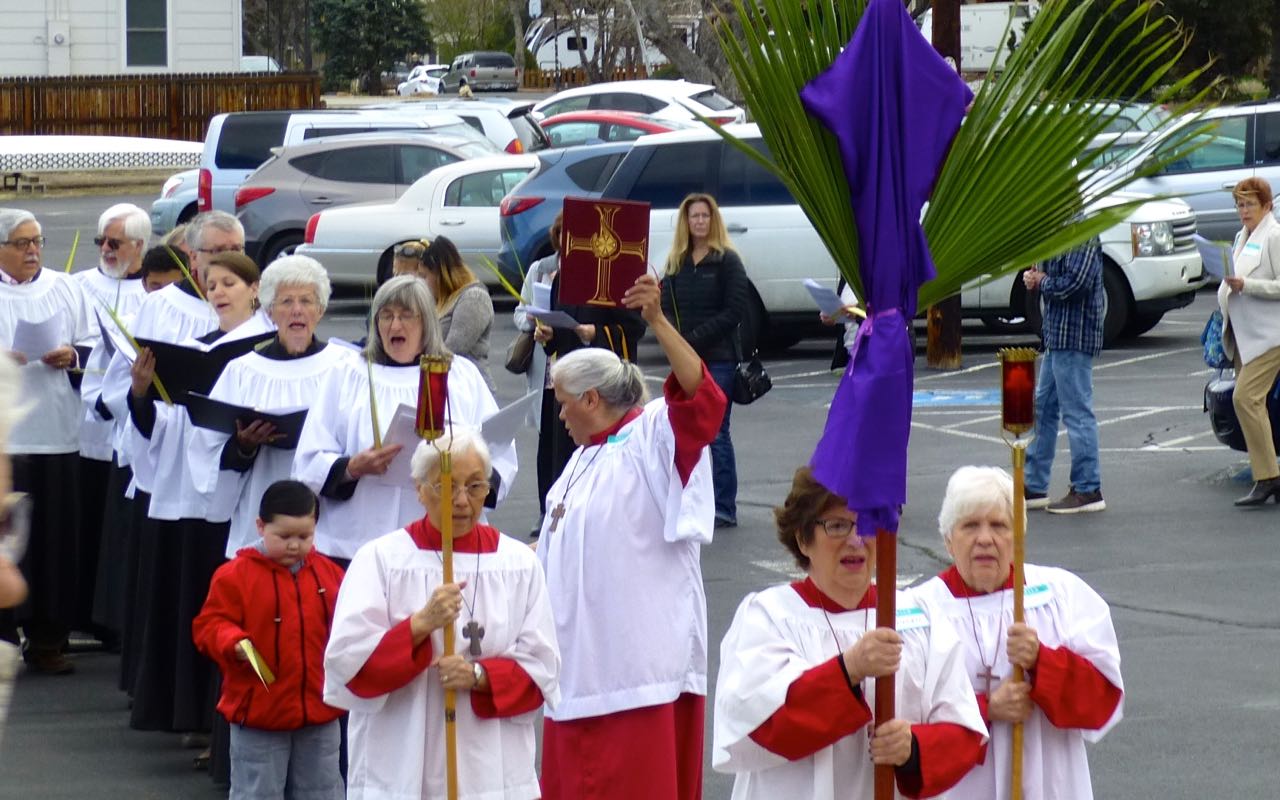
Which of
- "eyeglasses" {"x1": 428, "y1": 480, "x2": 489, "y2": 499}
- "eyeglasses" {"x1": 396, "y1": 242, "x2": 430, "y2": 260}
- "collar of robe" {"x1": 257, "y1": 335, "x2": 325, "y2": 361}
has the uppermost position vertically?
"eyeglasses" {"x1": 396, "y1": 242, "x2": 430, "y2": 260}

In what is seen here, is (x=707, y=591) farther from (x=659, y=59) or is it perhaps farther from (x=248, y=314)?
(x=659, y=59)

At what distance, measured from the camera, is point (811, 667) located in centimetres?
441

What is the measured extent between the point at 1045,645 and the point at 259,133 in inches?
885

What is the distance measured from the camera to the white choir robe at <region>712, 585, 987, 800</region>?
14.6 feet

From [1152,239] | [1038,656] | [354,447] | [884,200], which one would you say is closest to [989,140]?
[884,200]

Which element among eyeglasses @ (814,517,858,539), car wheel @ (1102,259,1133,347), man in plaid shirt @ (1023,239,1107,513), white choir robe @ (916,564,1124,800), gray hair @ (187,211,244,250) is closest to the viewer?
eyeglasses @ (814,517,858,539)

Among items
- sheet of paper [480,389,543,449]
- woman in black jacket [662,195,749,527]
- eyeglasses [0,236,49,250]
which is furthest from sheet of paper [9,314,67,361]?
woman in black jacket [662,195,749,527]

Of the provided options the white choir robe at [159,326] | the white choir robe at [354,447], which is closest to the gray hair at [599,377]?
the white choir robe at [354,447]

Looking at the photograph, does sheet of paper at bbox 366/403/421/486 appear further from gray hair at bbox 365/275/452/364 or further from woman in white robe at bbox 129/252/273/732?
woman in white robe at bbox 129/252/273/732

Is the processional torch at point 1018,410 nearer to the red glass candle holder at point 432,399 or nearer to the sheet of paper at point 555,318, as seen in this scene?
the red glass candle holder at point 432,399

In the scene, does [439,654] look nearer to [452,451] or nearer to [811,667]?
[452,451]

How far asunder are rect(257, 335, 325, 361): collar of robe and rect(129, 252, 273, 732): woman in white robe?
0.32 meters

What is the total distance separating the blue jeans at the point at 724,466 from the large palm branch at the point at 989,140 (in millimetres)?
7334

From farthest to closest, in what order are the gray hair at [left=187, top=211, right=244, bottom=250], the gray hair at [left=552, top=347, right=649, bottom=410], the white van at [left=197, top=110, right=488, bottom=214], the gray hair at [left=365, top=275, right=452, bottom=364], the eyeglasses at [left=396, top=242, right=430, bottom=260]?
the white van at [left=197, top=110, right=488, bottom=214], the eyeglasses at [left=396, top=242, right=430, bottom=260], the gray hair at [left=187, top=211, right=244, bottom=250], the gray hair at [left=365, top=275, right=452, bottom=364], the gray hair at [left=552, top=347, right=649, bottom=410]
